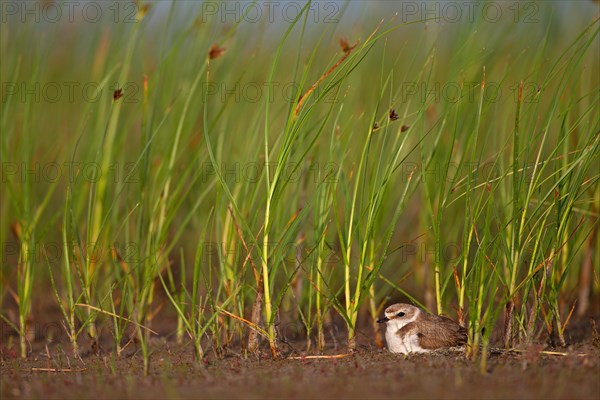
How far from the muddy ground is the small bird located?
0.23ft

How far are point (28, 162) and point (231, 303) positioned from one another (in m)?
1.24

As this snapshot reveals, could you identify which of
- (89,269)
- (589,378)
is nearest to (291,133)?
(89,269)

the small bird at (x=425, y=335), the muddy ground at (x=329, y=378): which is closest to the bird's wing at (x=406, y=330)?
the small bird at (x=425, y=335)

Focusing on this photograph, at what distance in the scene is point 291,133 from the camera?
354cm

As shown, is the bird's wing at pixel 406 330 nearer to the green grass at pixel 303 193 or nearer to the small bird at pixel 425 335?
the small bird at pixel 425 335

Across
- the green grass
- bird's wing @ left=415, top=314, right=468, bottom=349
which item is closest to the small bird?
bird's wing @ left=415, top=314, right=468, bottom=349

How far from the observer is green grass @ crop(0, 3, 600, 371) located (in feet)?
11.8

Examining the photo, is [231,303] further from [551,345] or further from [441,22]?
[441,22]

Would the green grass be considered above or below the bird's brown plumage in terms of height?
above

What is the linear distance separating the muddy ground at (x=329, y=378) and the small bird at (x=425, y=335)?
69 millimetres

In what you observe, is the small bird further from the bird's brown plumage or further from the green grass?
the green grass

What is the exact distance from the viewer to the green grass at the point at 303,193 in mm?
3586

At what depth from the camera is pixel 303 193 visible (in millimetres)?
4500

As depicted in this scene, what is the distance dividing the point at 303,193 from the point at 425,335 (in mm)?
1111
